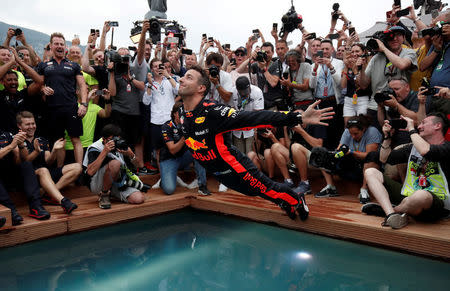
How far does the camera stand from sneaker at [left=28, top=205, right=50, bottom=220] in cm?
364

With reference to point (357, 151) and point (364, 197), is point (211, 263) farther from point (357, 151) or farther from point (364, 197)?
point (357, 151)

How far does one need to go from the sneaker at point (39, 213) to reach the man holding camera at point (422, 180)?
11.1 ft

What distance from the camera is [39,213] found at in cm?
367

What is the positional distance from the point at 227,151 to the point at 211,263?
3.54 feet

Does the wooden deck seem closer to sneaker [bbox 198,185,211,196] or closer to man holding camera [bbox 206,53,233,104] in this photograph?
sneaker [bbox 198,185,211,196]

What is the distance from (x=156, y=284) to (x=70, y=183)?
2530 mm

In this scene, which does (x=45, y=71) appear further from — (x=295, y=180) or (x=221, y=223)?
(x=295, y=180)

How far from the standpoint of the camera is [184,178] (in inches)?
239

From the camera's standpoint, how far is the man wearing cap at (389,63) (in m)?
4.12

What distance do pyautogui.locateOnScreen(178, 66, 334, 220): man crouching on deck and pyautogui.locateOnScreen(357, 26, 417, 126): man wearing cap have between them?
1382mm

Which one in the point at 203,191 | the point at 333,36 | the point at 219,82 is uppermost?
the point at 333,36

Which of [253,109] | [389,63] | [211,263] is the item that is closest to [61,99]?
[253,109]

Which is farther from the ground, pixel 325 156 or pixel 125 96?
pixel 125 96

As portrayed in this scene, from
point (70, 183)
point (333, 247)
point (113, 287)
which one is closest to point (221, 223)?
point (333, 247)
